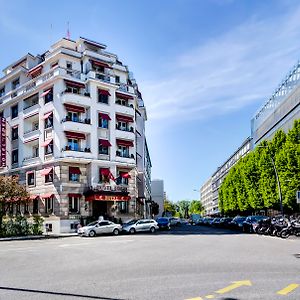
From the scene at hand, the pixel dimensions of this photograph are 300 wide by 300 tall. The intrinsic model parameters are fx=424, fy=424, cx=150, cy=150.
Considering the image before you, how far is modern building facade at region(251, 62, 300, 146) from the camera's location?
59.8 m

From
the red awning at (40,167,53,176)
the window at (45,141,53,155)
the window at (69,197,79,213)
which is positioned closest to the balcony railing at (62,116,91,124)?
the window at (45,141,53,155)

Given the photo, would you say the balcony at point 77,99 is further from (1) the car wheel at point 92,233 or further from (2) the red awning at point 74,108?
(1) the car wheel at point 92,233

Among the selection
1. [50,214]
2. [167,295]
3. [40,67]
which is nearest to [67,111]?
[40,67]

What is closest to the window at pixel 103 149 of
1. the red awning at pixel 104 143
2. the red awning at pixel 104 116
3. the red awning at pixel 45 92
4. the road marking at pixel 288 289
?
the red awning at pixel 104 143

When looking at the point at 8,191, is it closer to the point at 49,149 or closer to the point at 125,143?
the point at 49,149

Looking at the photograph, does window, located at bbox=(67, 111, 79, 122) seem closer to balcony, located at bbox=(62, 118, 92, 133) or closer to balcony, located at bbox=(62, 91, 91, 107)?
balcony, located at bbox=(62, 118, 92, 133)

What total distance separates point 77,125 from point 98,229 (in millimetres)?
12758

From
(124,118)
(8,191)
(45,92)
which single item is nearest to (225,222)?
(124,118)

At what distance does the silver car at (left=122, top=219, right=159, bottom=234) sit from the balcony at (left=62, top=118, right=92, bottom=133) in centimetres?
1144

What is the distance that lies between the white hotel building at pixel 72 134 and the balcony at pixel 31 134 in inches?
4.4

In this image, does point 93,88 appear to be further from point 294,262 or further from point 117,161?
point 294,262

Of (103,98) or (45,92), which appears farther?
(103,98)

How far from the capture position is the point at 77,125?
1762 inches

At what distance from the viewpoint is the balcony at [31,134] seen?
46.9 metres
